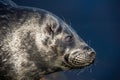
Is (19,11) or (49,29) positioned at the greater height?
(19,11)

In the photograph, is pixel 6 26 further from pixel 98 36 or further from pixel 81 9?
pixel 98 36

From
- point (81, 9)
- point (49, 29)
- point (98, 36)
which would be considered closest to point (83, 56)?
point (49, 29)

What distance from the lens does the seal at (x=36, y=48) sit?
153 inches

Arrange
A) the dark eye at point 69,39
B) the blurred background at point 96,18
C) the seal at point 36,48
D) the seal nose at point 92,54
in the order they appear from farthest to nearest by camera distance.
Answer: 1. the blurred background at point 96,18
2. the dark eye at point 69,39
3. the seal at point 36,48
4. the seal nose at point 92,54

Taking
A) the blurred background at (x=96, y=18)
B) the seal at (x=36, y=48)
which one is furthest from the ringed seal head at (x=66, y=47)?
the blurred background at (x=96, y=18)

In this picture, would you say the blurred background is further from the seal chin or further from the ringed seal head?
the seal chin

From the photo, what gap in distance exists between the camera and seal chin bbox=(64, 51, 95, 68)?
3779mm

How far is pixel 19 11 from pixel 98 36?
56.7 meters

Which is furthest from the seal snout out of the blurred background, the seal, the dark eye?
the blurred background

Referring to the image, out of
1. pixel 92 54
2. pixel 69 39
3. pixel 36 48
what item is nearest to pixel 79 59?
pixel 92 54

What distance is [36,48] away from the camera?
4.01m

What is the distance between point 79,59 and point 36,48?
25.7 inches

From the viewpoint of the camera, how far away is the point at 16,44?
399 centimetres

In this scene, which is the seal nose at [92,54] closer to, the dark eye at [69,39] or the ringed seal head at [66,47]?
the ringed seal head at [66,47]
